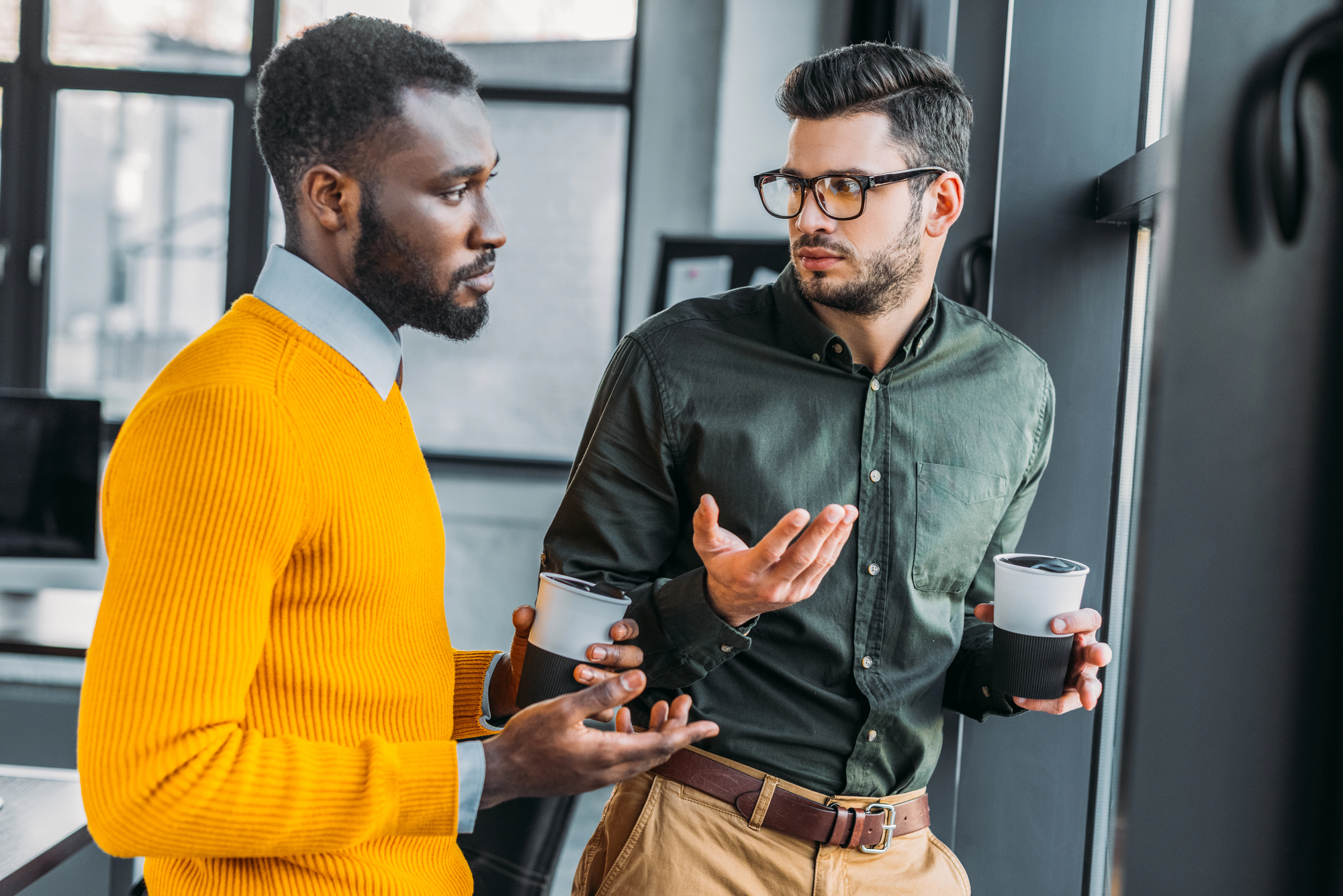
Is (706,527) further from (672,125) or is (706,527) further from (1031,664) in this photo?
(672,125)

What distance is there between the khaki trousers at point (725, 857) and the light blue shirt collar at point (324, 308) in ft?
2.16

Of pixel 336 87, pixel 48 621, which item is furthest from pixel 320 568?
pixel 48 621

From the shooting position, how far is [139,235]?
4.07 m

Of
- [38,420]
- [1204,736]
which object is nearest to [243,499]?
[1204,736]

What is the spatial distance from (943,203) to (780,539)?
0.70m

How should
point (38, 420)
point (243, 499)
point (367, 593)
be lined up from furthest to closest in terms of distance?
point (38, 420) → point (367, 593) → point (243, 499)

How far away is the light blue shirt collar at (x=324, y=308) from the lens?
97 centimetres

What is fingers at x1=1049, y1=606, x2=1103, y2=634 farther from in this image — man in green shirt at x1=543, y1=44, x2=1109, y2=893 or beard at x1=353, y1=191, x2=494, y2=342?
beard at x1=353, y1=191, x2=494, y2=342

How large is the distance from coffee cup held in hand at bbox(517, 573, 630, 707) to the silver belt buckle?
46 cm

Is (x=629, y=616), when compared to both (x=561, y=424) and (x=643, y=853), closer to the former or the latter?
(x=643, y=853)

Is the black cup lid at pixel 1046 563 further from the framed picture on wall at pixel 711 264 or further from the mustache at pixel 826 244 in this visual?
the framed picture on wall at pixel 711 264

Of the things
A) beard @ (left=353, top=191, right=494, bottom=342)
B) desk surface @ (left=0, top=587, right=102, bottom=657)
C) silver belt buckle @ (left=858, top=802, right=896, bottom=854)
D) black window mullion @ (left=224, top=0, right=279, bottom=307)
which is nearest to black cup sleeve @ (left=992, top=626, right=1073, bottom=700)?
silver belt buckle @ (left=858, top=802, right=896, bottom=854)

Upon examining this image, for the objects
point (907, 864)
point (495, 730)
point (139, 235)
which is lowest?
point (907, 864)

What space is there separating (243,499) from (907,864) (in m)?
0.99
